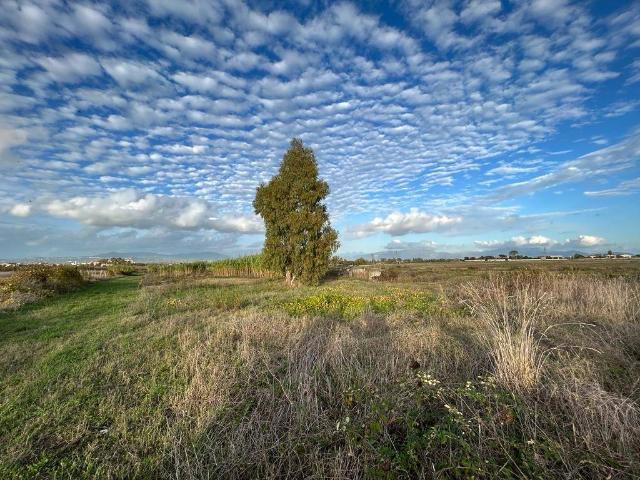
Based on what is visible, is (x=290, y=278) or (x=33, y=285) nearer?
(x=33, y=285)

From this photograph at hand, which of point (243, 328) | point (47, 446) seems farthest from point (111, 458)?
point (243, 328)

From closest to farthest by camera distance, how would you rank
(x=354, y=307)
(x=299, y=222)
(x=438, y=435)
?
(x=438, y=435)
(x=354, y=307)
(x=299, y=222)

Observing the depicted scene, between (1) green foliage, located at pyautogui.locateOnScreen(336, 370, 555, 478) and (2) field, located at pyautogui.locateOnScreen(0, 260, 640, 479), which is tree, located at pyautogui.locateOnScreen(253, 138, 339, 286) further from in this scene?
(1) green foliage, located at pyautogui.locateOnScreen(336, 370, 555, 478)

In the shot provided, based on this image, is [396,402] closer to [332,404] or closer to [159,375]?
[332,404]

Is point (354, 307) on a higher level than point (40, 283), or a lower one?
lower

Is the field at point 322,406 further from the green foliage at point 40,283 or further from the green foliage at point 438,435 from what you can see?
the green foliage at point 40,283

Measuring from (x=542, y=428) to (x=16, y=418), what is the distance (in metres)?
6.22

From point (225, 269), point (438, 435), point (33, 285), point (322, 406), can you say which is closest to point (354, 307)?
point (322, 406)

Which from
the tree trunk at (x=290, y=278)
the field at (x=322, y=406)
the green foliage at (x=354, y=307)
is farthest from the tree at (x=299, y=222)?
the field at (x=322, y=406)

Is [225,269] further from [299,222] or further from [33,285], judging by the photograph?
[33,285]

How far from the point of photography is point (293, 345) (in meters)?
6.76

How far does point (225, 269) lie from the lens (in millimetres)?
33594

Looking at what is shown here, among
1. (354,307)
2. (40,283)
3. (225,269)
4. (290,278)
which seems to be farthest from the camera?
(225,269)

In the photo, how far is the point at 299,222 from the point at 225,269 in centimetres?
1399
